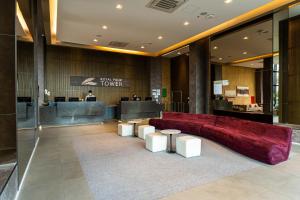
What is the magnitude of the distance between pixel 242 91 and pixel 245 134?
10.6 feet

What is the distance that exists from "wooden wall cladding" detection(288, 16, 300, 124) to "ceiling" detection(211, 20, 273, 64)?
0.60 m

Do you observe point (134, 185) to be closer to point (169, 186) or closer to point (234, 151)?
point (169, 186)

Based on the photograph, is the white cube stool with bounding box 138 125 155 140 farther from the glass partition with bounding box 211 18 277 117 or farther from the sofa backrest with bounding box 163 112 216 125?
the glass partition with bounding box 211 18 277 117

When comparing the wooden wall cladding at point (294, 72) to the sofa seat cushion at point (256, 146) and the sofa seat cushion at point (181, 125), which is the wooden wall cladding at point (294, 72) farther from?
the sofa seat cushion at point (181, 125)

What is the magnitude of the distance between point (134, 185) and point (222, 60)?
7.36 m

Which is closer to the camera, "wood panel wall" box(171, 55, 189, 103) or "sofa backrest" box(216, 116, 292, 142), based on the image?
"sofa backrest" box(216, 116, 292, 142)

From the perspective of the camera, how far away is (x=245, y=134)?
4.86 m

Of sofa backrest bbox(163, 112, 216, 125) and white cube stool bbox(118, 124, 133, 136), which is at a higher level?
sofa backrest bbox(163, 112, 216, 125)

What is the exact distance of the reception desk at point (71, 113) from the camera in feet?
27.7

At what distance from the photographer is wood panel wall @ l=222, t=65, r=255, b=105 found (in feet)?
23.2

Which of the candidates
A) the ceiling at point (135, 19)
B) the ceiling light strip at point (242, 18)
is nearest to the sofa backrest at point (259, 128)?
the ceiling at point (135, 19)

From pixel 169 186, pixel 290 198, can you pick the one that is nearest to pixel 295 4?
pixel 290 198

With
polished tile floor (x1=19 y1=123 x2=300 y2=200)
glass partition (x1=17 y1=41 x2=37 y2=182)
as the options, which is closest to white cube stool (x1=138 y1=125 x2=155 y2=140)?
polished tile floor (x1=19 y1=123 x2=300 y2=200)

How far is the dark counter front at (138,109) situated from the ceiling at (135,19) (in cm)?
370
